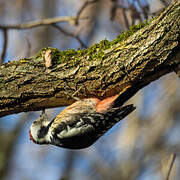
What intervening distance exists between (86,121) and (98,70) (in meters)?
0.81

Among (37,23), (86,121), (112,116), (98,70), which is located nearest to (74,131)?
(86,121)

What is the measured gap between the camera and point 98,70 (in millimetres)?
2896

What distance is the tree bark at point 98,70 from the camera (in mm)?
2576

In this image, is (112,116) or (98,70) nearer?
(98,70)

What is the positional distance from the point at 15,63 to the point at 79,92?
0.82 meters

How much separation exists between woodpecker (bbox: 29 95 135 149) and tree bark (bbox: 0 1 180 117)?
13 cm

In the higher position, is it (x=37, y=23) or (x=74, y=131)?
(x=37, y=23)

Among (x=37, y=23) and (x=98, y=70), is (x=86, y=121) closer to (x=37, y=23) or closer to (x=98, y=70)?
(x=98, y=70)

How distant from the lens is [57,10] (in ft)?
30.4

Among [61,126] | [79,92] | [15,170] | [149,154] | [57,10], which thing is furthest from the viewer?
[57,10]

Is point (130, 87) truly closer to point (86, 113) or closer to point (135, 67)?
point (135, 67)

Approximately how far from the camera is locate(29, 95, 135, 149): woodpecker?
3.32 m

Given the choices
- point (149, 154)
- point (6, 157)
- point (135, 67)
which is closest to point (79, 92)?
point (135, 67)

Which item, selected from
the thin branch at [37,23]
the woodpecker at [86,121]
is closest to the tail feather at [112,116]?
the woodpecker at [86,121]
